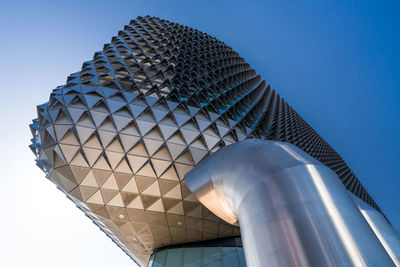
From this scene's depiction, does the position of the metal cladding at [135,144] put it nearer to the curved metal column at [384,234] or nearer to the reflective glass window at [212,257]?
the reflective glass window at [212,257]

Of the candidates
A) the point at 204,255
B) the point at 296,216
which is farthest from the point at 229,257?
the point at 296,216

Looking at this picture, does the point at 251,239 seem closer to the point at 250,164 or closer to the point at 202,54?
the point at 250,164

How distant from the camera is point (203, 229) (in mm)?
12234

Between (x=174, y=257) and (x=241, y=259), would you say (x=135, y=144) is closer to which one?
(x=174, y=257)

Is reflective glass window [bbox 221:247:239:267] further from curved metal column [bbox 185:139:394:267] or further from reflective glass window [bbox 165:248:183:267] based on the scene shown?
curved metal column [bbox 185:139:394:267]

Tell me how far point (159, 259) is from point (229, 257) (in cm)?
445

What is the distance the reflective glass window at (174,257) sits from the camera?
12510 mm

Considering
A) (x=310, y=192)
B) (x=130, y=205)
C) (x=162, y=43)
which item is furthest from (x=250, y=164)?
(x=162, y=43)

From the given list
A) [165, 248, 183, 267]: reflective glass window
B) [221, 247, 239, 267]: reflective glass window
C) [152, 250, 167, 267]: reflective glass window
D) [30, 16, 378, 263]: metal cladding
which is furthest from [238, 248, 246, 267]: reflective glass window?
[152, 250, 167, 267]: reflective glass window

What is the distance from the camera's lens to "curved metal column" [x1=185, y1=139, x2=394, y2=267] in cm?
261

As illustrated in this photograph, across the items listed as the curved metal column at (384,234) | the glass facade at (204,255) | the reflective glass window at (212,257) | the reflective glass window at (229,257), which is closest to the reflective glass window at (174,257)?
the glass facade at (204,255)

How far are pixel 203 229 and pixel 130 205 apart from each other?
441 cm

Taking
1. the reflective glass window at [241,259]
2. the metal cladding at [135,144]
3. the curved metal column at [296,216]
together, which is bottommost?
the reflective glass window at [241,259]

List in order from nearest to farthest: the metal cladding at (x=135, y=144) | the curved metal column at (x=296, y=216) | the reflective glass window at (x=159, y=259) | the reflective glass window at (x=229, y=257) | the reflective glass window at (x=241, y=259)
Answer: the curved metal column at (x=296, y=216), the metal cladding at (x=135, y=144), the reflective glass window at (x=241, y=259), the reflective glass window at (x=229, y=257), the reflective glass window at (x=159, y=259)
